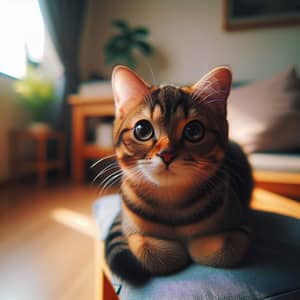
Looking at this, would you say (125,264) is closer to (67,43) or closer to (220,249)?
(220,249)

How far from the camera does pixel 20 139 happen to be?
1741 millimetres

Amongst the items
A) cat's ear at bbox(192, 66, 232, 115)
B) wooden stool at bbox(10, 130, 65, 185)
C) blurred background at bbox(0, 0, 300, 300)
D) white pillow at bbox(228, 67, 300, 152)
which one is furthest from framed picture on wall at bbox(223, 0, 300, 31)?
cat's ear at bbox(192, 66, 232, 115)

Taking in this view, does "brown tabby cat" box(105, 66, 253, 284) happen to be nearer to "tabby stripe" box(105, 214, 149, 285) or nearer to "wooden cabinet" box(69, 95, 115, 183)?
"tabby stripe" box(105, 214, 149, 285)

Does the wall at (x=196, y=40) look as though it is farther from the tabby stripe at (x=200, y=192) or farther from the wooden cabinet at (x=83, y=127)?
the tabby stripe at (x=200, y=192)

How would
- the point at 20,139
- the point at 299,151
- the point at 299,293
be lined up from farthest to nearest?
1. the point at 20,139
2. the point at 299,151
3. the point at 299,293

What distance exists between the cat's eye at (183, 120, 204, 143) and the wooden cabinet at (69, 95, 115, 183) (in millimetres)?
1246

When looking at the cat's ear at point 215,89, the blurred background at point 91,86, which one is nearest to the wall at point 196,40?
the blurred background at point 91,86

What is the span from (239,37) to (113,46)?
974 millimetres

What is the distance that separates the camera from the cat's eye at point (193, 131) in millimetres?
Result: 376

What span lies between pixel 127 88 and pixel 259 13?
182 cm

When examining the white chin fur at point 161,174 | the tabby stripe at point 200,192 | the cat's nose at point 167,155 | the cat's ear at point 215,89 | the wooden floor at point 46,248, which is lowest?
the wooden floor at point 46,248

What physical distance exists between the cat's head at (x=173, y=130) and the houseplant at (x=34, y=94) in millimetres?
1395

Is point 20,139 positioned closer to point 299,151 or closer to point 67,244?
point 67,244

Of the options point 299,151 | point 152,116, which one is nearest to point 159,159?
point 152,116
